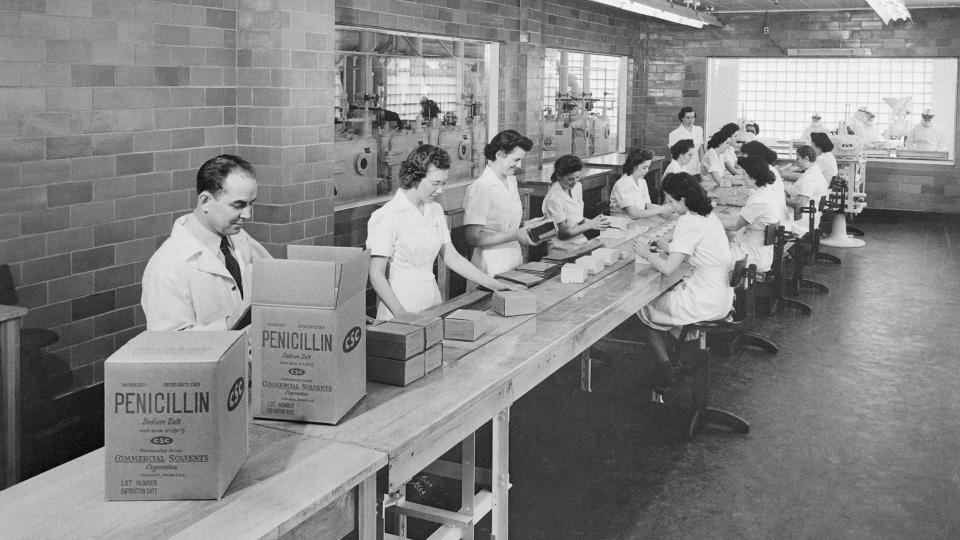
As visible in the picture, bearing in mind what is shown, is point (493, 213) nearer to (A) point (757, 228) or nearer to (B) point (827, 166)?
(A) point (757, 228)

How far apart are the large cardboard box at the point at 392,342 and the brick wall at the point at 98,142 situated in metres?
2.19

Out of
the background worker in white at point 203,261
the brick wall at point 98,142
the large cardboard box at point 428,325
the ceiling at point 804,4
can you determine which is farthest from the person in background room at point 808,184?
the background worker in white at point 203,261

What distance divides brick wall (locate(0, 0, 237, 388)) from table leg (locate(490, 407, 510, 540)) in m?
2.46

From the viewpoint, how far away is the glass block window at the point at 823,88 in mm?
14102

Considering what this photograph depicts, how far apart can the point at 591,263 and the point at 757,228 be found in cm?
254

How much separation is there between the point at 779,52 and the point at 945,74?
2.37 m

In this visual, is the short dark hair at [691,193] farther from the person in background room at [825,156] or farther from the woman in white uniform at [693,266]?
the person in background room at [825,156]

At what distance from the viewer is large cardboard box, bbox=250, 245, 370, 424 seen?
2473 mm

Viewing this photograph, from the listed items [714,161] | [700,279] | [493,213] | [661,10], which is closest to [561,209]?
[493,213]

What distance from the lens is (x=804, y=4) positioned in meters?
12.8

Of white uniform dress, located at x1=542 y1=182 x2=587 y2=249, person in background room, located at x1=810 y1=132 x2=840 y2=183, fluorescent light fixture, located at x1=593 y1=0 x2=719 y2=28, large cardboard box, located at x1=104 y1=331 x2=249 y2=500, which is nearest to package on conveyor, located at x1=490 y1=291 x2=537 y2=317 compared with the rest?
large cardboard box, located at x1=104 y1=331 x2=249 y2=500

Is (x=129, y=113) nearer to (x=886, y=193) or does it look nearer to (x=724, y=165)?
(x=724, y=165)

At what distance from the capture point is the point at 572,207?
6.54 meters

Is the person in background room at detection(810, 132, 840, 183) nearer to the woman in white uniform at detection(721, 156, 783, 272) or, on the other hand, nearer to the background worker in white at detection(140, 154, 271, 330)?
the woman in white uniform at detection(721, 156, 783, 272)
